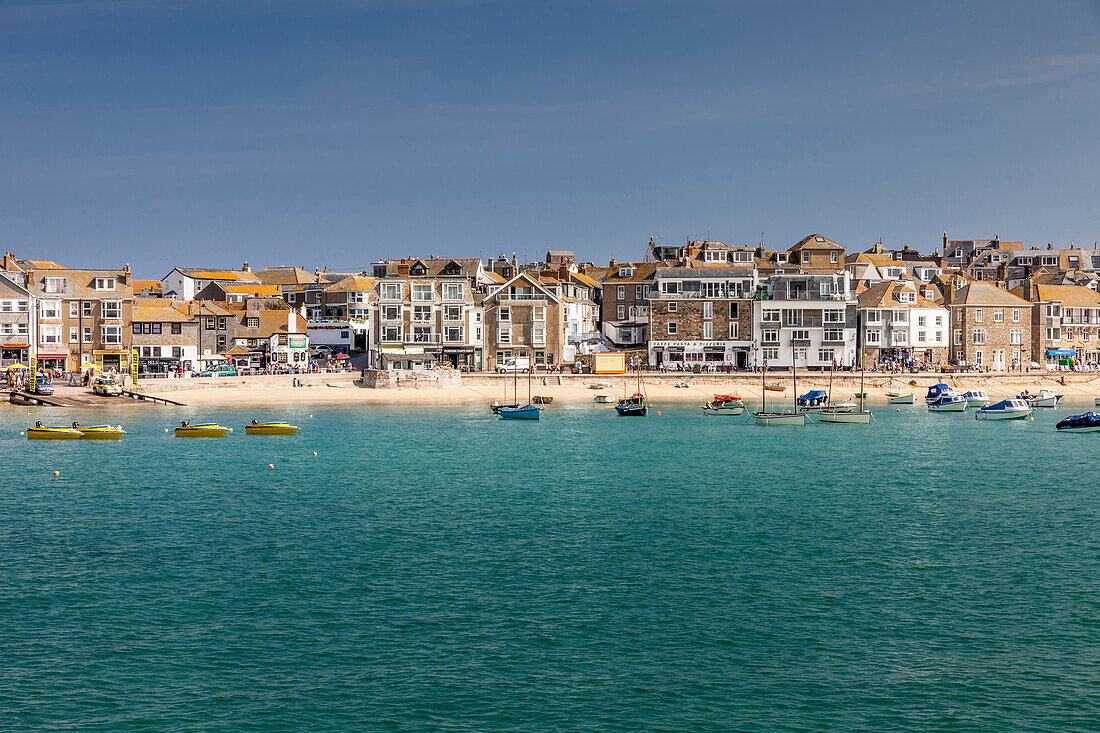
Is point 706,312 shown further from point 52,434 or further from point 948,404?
point 52,434

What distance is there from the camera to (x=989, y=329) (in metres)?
124

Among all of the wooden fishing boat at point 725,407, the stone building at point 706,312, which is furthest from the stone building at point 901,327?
the wooden fishing boat at point 725,407

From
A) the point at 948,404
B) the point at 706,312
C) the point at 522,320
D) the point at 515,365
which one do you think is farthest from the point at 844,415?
the point at 522,320

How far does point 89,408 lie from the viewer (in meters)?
95.4

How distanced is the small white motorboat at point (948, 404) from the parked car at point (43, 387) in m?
85.0

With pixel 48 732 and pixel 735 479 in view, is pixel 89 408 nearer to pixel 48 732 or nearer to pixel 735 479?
pixel 735 479

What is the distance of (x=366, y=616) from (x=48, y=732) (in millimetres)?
9226

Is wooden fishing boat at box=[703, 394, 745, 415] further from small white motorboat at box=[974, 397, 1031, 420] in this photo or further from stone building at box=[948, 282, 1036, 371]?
stone building at box=[948, 282, 1036, 371]

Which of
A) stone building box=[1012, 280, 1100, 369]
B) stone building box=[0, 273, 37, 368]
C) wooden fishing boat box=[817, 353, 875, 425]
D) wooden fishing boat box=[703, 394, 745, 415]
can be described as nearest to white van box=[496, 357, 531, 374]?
wooden fishing boat box=[703, 394, 745, 415]

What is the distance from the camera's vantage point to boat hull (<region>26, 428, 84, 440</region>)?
7225cm

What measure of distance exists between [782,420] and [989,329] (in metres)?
53.6

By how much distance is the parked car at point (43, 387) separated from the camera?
97.2 metres

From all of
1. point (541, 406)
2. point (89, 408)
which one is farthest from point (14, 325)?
point (541, 406)

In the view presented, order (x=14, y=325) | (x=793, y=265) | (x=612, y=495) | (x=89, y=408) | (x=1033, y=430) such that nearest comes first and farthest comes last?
(x=612, y=495), (x=1033, y=430), (x=89, y=408), (x=14, y=325), (x=793, y=265)
